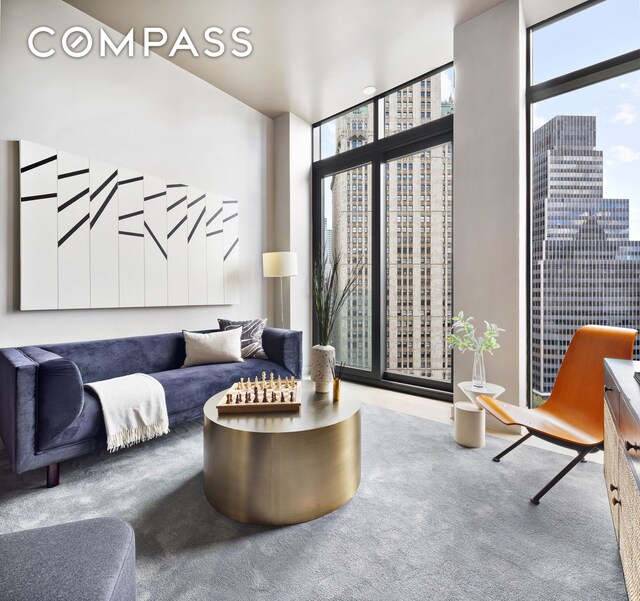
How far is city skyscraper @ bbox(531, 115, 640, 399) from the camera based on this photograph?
2.46 metres

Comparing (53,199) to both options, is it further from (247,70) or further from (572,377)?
(572,377)

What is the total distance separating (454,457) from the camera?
84.0 inches

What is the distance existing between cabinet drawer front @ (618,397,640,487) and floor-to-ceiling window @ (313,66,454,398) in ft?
7.27

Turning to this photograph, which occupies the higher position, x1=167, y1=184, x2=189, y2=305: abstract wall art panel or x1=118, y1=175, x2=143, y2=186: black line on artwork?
x1=118, y1=175, x2=143, y2=186: black line on artwork

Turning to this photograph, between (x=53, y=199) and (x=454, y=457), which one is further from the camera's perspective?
(x=53, y=199)

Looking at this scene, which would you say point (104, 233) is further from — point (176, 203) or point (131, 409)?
point (131, 409)

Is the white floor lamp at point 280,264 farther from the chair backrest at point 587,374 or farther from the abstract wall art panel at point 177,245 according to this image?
the chair backrest at point 587,374

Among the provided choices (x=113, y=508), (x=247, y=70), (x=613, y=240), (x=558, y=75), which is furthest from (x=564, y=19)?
(x=113, y=508)

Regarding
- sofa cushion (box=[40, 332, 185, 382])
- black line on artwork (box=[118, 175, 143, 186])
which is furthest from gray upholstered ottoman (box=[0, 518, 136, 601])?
black line on artwork (box=[118, 175, 143, 186])

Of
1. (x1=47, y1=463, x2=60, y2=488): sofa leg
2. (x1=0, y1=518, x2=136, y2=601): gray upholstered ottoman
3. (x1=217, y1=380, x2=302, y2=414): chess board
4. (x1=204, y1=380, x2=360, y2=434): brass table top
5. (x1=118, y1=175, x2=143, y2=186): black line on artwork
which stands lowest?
(x1=47, y1=463, x2=60, y2=488): sofa leg

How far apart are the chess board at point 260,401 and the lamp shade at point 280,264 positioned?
192 cm

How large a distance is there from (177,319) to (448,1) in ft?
11.1

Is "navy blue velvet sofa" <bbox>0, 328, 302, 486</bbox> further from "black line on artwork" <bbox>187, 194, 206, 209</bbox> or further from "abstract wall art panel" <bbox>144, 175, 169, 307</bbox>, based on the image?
"black line on artwork" <bbox>187, 194, 206, 209</bbox>

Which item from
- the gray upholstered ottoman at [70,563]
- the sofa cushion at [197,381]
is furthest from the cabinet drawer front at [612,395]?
the sofa cushion at [197,381]
